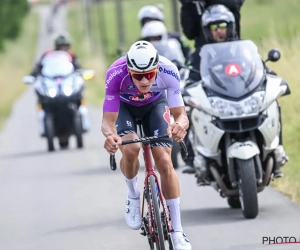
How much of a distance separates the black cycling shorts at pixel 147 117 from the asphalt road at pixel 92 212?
1.07m

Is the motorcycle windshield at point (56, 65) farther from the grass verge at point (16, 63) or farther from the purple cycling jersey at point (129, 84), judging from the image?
the purple cycling jersey at point (129, 84)

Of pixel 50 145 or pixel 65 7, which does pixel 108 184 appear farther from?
pixel 65 7

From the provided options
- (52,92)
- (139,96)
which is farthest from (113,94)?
(52,92)

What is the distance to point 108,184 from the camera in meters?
14.8

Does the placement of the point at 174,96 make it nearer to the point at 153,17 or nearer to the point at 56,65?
the point at 153,17

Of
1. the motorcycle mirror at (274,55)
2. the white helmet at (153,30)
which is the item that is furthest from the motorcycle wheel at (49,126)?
the motorcycle mirror at (274,55)

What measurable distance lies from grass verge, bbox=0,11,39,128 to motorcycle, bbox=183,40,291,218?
59.9ft

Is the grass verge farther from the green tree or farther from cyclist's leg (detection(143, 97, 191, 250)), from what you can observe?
cyclist's leg (detection(143, 97, 191, 250))

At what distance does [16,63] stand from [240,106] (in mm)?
68227

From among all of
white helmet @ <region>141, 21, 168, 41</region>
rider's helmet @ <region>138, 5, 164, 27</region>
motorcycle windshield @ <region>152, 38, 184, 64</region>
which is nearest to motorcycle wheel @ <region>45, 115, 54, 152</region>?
rider's helmet @ <region>138, 5, 164, 27</region>

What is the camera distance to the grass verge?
142 feet

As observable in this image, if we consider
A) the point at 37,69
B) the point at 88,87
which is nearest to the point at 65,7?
the point at 88,87

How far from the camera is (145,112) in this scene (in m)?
9.12

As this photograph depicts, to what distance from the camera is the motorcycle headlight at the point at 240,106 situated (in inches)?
415
